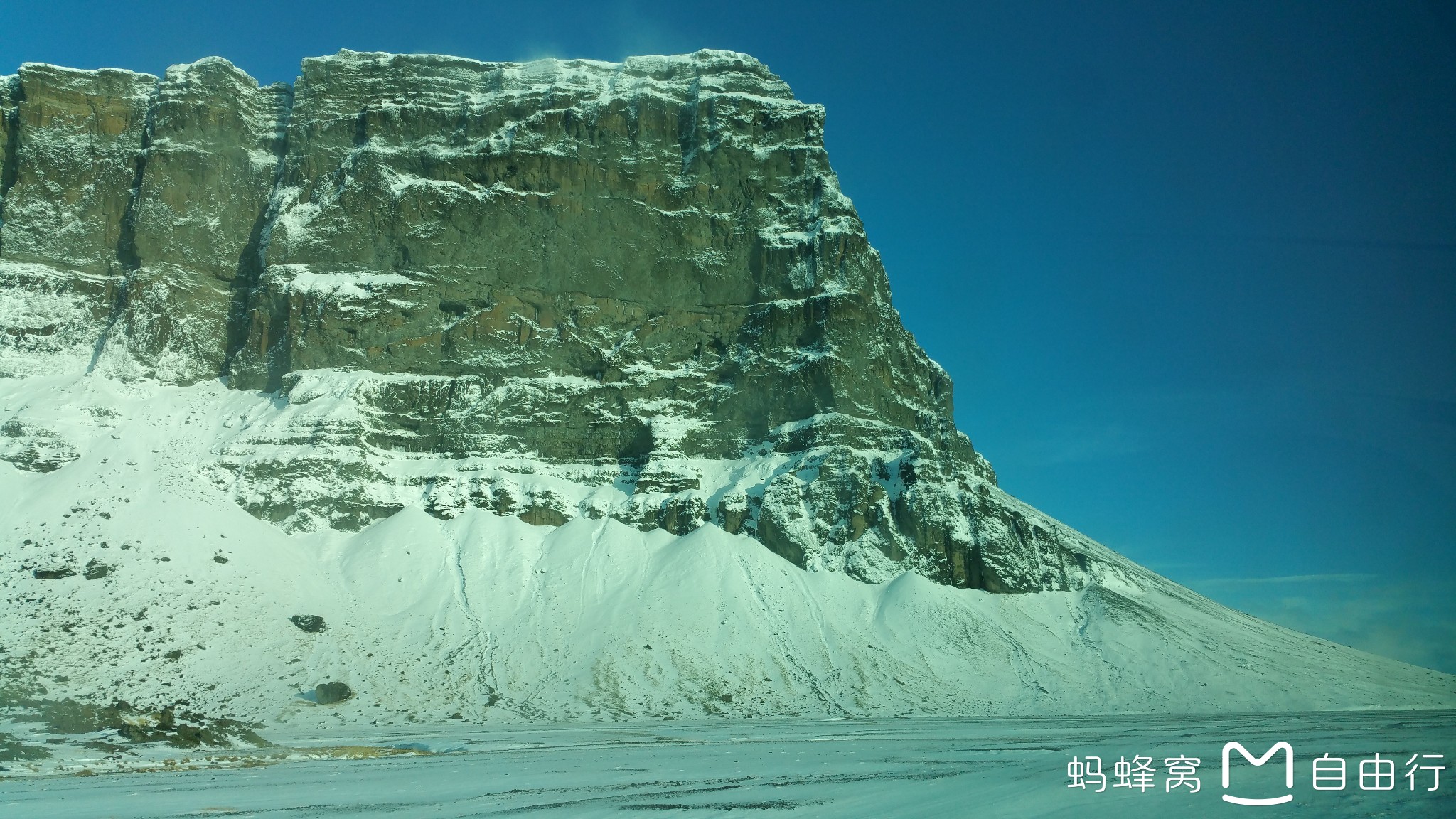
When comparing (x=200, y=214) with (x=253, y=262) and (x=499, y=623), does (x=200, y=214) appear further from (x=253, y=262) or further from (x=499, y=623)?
(x=499, y=623)

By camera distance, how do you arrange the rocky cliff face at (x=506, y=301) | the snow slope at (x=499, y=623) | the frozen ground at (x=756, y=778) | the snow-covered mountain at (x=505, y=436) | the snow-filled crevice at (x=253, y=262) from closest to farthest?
the frozen ground at (x=756, y=778), the snow slope at (x=499, y=623), the snow-covered mountain at (x=505, y=436), the rocky cliff face at (x=506, y=301), the snow-filled crevice at (x=253, y=262)

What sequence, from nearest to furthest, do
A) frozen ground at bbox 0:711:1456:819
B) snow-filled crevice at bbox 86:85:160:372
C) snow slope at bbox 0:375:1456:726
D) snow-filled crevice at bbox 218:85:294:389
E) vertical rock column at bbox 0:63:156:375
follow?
frozen ground at bbox 0:711:1456:819 < snow slope at bbox 0:375:1456:726 < vertical rock column at bbox 0:63:156:375 < snow-filled crevice at bbox 86:85:160:372 < snow-filled crevice at bbox 218:85:294:389

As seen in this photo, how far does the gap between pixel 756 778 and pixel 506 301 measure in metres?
67.1

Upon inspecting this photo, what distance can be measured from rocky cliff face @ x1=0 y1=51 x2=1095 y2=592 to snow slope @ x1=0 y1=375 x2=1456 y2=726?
291 cm

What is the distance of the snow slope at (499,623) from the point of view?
183 ft

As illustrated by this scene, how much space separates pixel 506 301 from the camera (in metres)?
87.5

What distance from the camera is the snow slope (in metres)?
55.7

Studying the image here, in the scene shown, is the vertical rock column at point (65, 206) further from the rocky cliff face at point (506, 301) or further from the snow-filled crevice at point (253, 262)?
the snow-filled crevice at point (253, 262)

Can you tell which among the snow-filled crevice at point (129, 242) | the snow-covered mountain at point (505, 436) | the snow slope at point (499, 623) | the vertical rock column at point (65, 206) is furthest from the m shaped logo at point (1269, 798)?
the vertical rock column at point (65, 206)

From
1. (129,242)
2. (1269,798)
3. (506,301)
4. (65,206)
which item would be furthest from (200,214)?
(1269,798)

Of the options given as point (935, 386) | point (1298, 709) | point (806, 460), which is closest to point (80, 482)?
point (806, 460)

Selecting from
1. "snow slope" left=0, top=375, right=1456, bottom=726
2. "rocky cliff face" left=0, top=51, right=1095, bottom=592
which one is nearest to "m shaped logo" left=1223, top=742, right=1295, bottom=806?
"snow slope" left=0, top=375, right=1456, bottom=726

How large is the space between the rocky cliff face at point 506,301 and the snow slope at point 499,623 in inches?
115

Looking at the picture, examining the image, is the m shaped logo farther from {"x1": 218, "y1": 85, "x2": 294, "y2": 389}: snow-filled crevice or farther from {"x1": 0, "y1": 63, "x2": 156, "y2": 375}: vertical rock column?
{"x1": 0, "y1": 63, "x2": 156, "y2": 375}: vertical rock column
